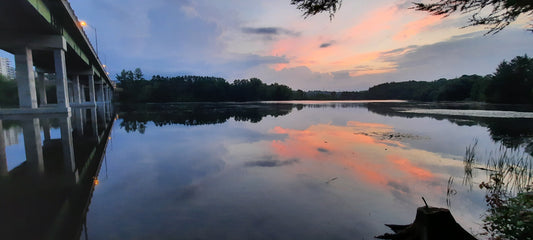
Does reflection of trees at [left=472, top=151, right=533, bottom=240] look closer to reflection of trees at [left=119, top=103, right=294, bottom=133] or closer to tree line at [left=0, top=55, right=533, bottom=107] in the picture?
reflection of trees at [left=119, top=103, right=294, bottom=133]

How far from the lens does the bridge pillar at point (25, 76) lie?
27297 mm

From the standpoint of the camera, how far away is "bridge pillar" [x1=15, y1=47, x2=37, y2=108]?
27.3m

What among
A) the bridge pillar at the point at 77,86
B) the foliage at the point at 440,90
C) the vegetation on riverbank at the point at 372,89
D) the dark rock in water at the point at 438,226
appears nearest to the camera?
the dark rock in water at the point at 438,226

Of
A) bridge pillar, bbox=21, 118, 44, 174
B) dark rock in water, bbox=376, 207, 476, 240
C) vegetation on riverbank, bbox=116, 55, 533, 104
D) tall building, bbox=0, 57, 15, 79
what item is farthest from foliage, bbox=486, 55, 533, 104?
tall building, bbox=0, 57, 15, 79

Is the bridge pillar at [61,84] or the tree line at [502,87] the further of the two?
the tree line at [502,87]

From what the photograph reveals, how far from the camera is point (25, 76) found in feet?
91.1

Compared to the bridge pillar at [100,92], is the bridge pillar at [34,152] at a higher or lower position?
lower

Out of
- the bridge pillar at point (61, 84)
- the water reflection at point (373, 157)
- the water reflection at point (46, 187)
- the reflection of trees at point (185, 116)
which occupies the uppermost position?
the bridge pillar at point (61, 84)

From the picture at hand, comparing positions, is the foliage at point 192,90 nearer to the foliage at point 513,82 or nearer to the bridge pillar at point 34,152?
the foliage at point 513,82

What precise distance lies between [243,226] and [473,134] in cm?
1799

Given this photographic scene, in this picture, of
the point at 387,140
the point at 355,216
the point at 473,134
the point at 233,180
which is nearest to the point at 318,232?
the point at 355,216

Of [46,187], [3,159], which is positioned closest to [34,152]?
[3,159]

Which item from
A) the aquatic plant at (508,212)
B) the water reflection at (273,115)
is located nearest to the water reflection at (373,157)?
the aquatic plant at (508,212)

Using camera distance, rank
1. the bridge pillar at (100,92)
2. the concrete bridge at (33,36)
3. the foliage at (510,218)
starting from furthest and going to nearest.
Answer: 1. the bridge pillar at (100,92)
2. the concrete bridge at (33,36)
3. the foliage at (510,218)
